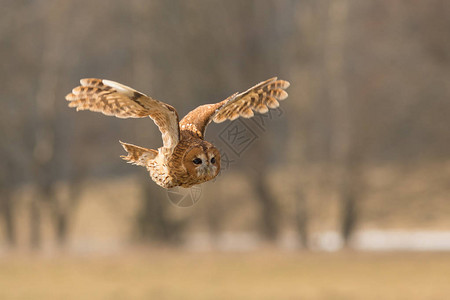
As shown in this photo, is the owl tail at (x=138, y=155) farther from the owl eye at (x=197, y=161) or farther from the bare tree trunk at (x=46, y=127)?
the bare tree trunk at (x=46, y=127)

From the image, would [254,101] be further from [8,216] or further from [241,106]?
[8,216]

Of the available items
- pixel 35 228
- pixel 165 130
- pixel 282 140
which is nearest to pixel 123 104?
pixel 165 130

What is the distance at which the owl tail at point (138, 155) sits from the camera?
131cm

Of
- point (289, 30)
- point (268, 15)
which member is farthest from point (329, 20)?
point (268, 15)

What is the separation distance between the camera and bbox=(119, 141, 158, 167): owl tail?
4.28 feet

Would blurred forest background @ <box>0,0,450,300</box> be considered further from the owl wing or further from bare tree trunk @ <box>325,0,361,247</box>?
the owl wing

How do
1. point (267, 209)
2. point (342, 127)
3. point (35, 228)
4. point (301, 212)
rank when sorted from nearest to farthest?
point (301, 212) → point (342, 127) → point (267, 209) → point (35, 228)

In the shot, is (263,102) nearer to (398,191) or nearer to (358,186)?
(358,186)

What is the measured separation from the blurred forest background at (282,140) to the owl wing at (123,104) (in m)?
14.0

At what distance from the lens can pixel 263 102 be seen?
4.64 feet

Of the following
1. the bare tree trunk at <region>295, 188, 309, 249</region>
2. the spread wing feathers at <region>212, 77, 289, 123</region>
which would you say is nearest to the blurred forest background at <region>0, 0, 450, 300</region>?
the bare tree trunk at <region>295, 188, 309, 249</region>

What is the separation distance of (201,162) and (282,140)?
17.4 m

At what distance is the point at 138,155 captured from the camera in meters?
1.33

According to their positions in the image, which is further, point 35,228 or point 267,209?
point 35,228
